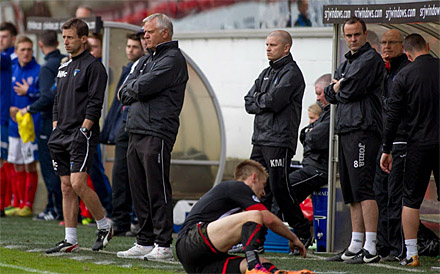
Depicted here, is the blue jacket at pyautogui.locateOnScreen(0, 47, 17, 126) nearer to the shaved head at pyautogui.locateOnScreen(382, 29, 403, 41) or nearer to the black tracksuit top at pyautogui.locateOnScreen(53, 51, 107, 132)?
the black tracksuit top at pyautogui.locateOnScreen(53, 51, 107, 132)

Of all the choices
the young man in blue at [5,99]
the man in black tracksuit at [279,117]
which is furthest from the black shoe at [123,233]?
the young man in blue at [5,99]

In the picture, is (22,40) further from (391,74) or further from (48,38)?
(391,74)

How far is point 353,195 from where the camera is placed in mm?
8789

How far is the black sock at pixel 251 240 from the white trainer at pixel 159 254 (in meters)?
2.09

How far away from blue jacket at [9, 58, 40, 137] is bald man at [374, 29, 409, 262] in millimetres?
5601

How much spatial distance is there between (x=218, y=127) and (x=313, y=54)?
168 centimetres

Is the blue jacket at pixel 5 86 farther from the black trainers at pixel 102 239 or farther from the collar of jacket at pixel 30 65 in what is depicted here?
the black trainers at pixel 102 239

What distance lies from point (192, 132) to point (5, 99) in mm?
2798

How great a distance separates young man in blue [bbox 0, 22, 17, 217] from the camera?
13.3 m

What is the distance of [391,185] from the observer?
30.2 feet

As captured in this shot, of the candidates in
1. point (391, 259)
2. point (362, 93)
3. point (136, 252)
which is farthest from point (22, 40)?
point (391, 259)

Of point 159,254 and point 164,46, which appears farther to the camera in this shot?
point 164,46

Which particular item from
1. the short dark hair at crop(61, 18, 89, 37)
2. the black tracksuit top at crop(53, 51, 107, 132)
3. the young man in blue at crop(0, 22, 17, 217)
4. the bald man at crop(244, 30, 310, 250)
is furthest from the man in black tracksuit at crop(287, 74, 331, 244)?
the young man in blue at crop(0, 22, 17, 217)

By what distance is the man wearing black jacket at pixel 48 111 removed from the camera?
487 inches
